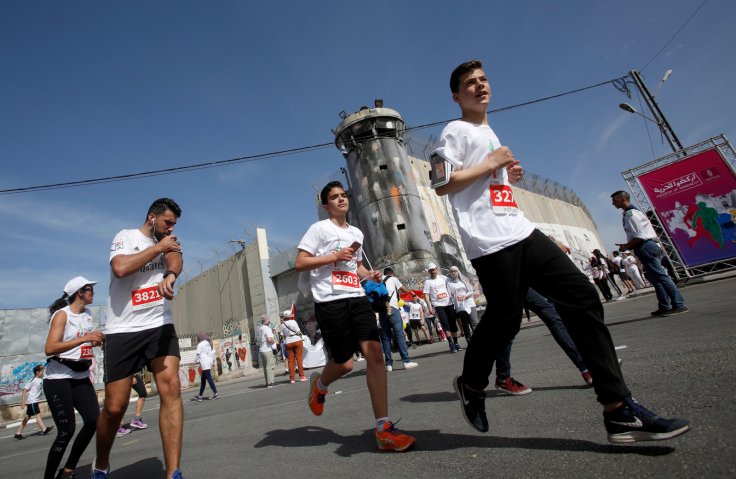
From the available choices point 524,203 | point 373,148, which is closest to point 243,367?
point 373,148

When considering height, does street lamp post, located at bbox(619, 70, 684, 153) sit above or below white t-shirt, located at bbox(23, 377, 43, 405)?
above

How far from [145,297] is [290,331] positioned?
765cm

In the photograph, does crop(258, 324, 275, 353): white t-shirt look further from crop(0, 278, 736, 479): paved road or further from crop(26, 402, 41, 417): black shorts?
crop(0, 278, 736, 479): paved road

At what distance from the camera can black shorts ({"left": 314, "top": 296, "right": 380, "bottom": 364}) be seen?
9.91ft

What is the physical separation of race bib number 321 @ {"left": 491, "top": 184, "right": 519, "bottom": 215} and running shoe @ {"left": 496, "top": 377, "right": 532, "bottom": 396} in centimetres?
185

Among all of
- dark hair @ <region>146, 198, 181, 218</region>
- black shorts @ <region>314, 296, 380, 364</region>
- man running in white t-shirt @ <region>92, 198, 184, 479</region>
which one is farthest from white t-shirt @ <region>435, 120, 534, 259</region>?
dark hair @ <region>146, 198, 181, 218</region>

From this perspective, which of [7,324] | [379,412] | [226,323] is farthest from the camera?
[226,323]

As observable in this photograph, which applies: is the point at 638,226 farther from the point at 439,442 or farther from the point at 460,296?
the point at 439,442

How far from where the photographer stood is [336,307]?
309cm

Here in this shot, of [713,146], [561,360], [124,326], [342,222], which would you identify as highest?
[713,146]

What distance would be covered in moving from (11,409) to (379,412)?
23582 mm

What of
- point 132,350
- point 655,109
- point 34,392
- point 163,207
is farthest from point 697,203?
point 34,392

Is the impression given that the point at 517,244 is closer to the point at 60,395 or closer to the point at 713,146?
the point at 60,395

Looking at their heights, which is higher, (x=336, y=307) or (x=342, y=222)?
(x=342, y=222)
